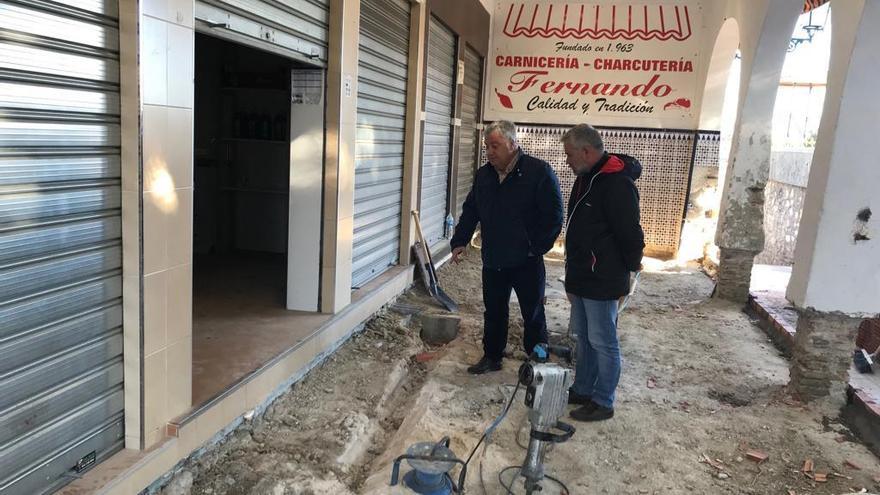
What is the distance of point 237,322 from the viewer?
4711 millimetres

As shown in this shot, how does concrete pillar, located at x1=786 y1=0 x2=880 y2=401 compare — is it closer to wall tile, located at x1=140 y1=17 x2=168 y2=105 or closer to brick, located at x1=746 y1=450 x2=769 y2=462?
brick, located at x1=746 y1=450 x2=769 y2=462

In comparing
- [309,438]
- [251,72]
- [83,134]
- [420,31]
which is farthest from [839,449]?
[251,72]

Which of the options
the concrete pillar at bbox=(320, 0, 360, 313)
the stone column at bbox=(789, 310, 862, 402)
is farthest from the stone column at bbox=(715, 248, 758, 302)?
the concrete pillar at bbox=(320, 0, 360, 313)

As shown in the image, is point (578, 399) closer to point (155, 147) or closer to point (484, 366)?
point (484, 366)

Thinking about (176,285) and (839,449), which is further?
(839,449)

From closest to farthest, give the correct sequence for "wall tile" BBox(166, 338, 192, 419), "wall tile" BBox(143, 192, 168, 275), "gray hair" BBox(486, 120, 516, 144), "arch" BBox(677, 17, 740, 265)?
"wall tile" BBox(143, 192, 168, 275)
"wall tile" BBox(166, 338, 192, 419)
"gray hair" BBox(486, 120, 516, 144)
"arch" BBox(677, 17, 740, 265)

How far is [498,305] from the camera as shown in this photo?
187 inches

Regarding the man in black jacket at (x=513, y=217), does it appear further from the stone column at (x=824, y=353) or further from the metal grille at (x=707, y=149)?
the metal grille at (x=707, y=149)

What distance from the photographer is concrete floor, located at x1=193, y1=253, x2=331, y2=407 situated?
12.4 ft

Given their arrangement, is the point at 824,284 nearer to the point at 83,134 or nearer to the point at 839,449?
the point at 839,449

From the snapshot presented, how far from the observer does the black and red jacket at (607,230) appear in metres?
3.75

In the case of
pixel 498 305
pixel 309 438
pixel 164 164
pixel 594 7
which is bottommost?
pixel 309 438

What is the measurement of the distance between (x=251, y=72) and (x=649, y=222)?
7202 millimetres

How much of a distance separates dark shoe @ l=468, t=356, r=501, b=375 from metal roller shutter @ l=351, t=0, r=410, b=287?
149cm
